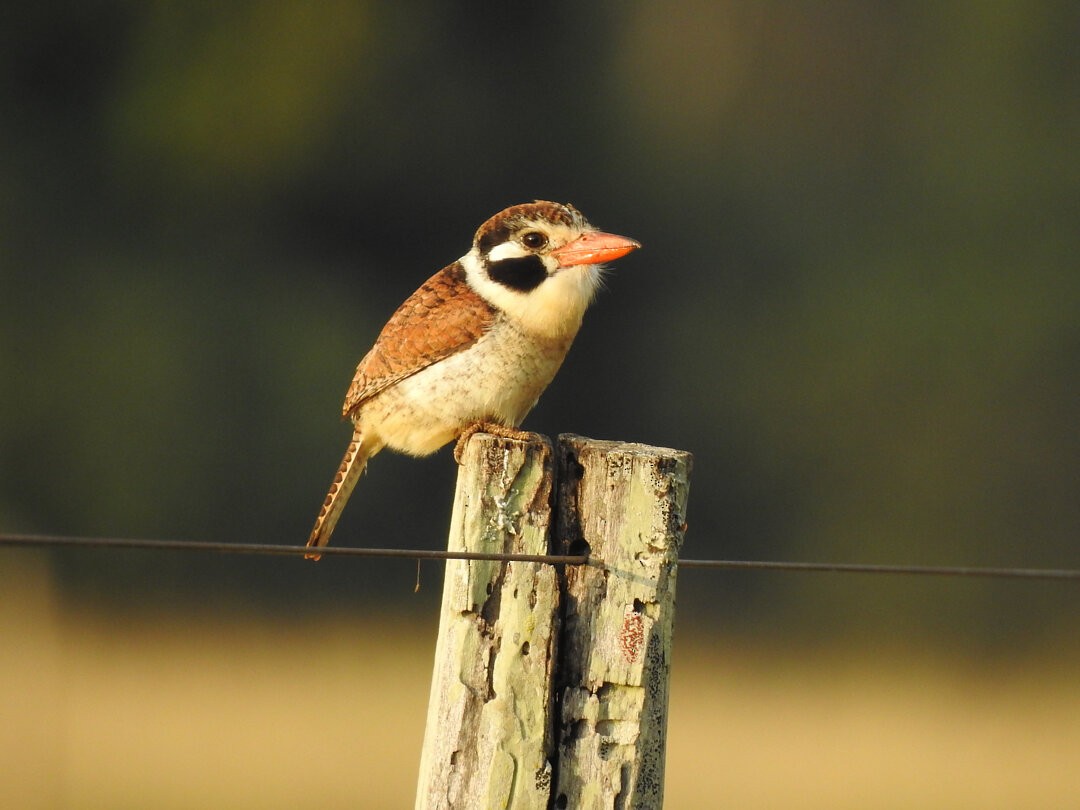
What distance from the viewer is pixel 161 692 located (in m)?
9.88

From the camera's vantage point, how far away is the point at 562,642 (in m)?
3.07

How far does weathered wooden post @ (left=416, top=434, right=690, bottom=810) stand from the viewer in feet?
9.80

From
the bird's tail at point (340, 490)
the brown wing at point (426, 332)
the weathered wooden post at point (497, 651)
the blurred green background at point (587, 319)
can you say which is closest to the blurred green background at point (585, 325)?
the blurred green background at point (587, 319)

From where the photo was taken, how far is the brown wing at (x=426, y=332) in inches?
183

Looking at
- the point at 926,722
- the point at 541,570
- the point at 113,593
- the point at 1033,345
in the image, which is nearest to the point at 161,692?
the point at 113,593

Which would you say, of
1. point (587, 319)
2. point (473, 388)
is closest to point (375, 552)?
point (473, 388)

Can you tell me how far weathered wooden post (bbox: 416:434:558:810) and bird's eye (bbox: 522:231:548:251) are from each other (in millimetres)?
1655

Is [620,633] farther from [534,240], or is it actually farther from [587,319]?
[587,319]

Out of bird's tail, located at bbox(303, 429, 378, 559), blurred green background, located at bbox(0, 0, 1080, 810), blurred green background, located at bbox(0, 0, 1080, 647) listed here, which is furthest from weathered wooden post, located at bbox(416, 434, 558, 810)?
blurred green background, located at bbox(0, 0, 1080, 647)

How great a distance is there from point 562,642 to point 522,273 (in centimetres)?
184

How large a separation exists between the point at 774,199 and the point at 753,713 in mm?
7683

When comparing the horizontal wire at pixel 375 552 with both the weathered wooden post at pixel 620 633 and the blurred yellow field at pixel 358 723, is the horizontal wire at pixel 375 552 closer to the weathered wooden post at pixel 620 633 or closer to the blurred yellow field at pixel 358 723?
the weathered wooden post at pixel 620 633

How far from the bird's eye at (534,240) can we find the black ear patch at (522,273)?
0.04 meters

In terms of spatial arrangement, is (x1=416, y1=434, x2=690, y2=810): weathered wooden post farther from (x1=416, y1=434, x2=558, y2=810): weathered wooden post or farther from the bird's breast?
the bird's breast
